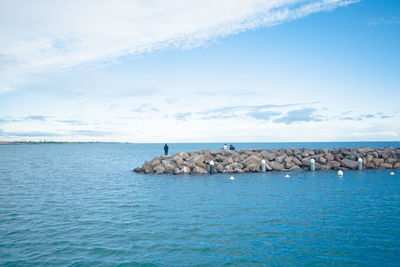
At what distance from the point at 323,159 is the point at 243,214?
69.2 ft

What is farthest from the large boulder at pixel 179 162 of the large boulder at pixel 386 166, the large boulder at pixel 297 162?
the large boulder at pixel 386 166

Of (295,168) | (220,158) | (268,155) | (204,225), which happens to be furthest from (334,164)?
(204,225)

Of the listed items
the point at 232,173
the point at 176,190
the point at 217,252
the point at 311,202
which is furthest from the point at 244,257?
the point at 232,173

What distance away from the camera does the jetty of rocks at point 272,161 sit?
29922mm

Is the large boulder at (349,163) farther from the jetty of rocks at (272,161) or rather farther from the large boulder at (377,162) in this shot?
the large boulder at (377,162)

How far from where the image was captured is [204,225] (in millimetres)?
11969

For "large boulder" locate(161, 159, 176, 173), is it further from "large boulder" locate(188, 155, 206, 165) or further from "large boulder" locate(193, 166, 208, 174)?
"large boulder" locate(193, 166, 208, 174)

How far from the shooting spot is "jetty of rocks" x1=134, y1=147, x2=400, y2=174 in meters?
29.9

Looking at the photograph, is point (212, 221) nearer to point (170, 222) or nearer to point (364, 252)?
point (170, 222)

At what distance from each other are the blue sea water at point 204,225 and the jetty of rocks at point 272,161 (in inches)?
319

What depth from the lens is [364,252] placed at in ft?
30.1

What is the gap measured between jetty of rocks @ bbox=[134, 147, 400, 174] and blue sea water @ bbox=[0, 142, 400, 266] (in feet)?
26.5

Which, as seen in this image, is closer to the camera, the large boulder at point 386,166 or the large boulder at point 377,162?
the large boulder at point 386,166

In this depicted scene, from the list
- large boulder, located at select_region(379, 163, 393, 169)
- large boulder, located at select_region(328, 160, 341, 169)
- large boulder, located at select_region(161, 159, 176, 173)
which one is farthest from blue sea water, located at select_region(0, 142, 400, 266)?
large boulder, located at select_region(379, 163, 393, 169)
